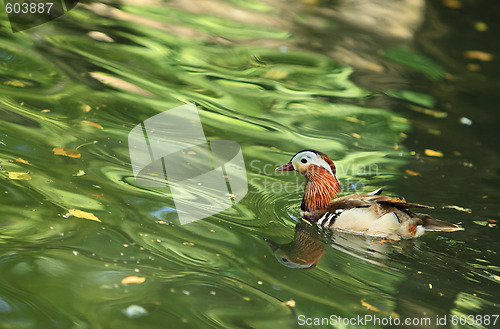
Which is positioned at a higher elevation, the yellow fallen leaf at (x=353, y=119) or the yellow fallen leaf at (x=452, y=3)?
the yellow fallen leaf at (x=452, y=3)

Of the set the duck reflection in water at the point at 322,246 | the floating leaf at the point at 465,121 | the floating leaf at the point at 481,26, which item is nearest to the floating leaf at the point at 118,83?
the duck reflection in water at the point at 322,246

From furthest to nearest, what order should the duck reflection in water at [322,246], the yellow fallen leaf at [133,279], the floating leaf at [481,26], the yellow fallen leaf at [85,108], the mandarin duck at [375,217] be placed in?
the floating leaf at [481,26] < the yellow fallen leaf at [85,108] < the mandarin duck at [375,217] < the duck reflection in water at [322,246] < the yellow fallen leaf at [133,279]

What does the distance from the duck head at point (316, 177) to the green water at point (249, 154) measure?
28cm

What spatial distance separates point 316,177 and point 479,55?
23.4 ft

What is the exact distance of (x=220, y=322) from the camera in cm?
427

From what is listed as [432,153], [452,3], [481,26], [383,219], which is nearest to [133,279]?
[383,219]

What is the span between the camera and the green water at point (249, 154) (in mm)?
4523

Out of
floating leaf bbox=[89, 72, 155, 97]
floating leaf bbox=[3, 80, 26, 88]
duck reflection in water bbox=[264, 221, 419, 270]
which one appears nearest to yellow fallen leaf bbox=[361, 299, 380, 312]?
duck reflection in water bbox=[264, 221, 419, 270]

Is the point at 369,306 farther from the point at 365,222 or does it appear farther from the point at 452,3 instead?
the point at 452,3

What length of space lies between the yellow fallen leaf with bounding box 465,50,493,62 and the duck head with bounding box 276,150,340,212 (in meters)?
6.79

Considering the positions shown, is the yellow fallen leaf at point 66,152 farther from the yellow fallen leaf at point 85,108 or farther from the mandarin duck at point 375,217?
the mandarin duck at point 375,217

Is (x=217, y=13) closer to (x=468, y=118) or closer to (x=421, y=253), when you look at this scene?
(x=468, y=118)

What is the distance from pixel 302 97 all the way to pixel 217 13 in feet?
10.8

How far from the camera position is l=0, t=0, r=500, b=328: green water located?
4.52m
